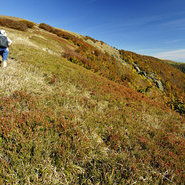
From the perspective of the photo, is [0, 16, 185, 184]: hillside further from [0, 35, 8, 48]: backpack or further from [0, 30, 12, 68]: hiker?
[0, 35, 8, 48]: backpack

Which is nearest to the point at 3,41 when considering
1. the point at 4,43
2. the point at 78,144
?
the point at 4,43

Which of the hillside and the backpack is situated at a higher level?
the backpack

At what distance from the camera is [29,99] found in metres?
4.45

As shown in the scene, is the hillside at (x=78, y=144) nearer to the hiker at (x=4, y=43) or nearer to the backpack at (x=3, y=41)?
the hiker at (x=4, y=43)

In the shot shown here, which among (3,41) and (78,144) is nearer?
(78,144)

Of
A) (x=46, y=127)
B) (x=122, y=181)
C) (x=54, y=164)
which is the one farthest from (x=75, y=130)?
(x=122, y=181)

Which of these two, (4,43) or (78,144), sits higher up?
(4,43)

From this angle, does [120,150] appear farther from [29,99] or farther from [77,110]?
[29,99]

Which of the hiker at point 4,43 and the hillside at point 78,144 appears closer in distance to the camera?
the hillside at point 78,144

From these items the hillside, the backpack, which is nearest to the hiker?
the backpack

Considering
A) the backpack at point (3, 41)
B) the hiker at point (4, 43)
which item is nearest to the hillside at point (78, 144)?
the hiker at point (4, 43)

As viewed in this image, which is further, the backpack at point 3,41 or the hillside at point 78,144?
the backpack at point 3,41

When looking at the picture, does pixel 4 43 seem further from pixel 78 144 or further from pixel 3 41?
pixel 78 144

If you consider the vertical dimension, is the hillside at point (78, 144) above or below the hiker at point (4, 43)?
below
